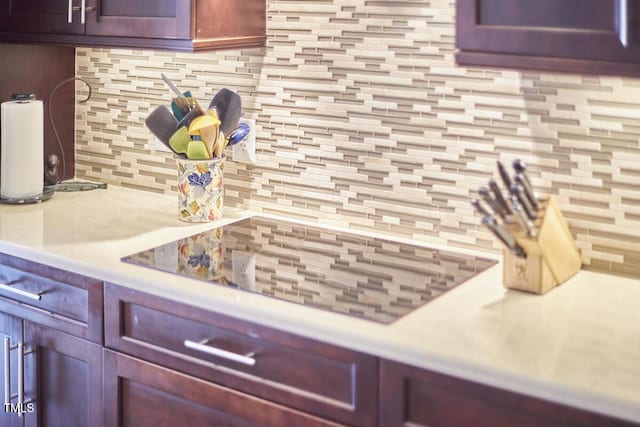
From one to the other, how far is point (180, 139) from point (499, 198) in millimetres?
920

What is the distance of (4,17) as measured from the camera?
8.13ft

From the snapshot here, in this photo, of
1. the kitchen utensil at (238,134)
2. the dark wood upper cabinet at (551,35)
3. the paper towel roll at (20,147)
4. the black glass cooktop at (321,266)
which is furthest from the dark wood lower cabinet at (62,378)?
the dark wood upper cabinet at (551,35)

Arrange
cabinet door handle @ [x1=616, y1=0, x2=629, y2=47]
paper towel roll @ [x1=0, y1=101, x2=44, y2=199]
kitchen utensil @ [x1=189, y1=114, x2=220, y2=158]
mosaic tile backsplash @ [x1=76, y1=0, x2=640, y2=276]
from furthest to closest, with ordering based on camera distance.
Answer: paper towel roll @ [x1=0, y1=101, x2=44, y2=199], kitchen utensil @ [x1=189, y1=114, x2=220, y2=158], mosaic tile backsplash @ [x1=76, y1=0, x2=640, y2=276], cabinet door handle @ [x1=616, y1=0, x2=629, y2=47]

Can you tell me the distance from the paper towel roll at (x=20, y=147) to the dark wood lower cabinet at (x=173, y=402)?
785mm

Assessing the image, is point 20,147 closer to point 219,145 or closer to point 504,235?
point 219,145

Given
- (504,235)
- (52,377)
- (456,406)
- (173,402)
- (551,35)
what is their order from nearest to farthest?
1. (456,406)
2. (551,35)
3. (504,235)
4. (173,402)
5. (52,377)

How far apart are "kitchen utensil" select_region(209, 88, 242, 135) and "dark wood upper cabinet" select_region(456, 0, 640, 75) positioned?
0.77 metres

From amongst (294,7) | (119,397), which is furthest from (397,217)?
(119,397)

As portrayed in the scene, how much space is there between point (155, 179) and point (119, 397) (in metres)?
0.92

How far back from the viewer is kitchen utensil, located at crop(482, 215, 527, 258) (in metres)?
1.65

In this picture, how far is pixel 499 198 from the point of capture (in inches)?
66.5

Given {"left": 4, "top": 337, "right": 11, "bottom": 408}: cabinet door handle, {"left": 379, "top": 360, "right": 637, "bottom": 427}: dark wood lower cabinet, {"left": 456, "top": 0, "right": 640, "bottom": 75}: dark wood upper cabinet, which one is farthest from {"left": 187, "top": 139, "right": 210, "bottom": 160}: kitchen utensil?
{"left": 379, "top": 360, "right": 637, "bottom": 427}: dark wood lower cabinet

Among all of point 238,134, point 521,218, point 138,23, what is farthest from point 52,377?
point 521,218

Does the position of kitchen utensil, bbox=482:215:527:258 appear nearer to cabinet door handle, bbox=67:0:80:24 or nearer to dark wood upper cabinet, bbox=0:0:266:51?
dark wood upper cabinet, bbox=0:0:266:51
